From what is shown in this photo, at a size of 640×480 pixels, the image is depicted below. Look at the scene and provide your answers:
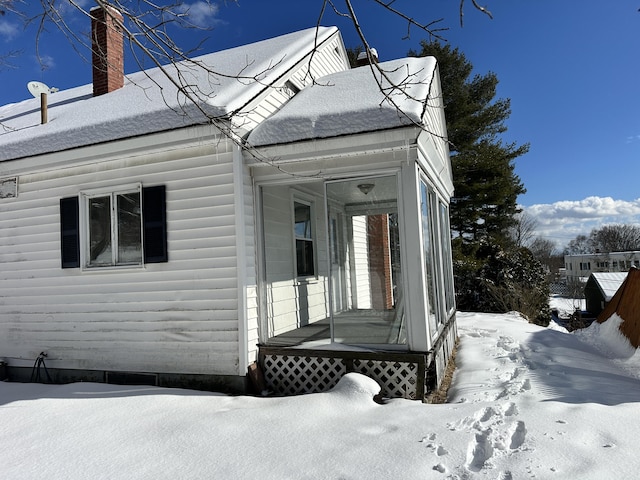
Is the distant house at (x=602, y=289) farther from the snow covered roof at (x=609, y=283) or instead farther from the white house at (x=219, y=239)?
the white house at (x=219, y=239)

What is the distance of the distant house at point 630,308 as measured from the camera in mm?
8047

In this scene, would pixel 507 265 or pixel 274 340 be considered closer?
pixel 274 340

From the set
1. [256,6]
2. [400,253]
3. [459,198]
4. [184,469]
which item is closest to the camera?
[184,469]

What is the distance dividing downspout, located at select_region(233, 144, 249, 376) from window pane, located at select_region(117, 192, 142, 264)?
1519mm

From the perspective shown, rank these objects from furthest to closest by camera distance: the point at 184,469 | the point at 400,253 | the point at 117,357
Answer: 1. the point at 117,357
2. the point at 400,253
3. the point at 184,469

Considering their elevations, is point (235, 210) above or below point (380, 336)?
above

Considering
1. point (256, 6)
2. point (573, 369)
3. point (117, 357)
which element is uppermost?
point (256, 6)

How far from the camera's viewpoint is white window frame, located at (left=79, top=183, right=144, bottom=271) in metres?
5.97

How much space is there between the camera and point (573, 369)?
621 cm

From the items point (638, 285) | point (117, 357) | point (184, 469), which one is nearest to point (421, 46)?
point (638, 285)

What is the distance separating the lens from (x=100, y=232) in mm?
6207

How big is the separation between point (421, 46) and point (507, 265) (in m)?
12.3

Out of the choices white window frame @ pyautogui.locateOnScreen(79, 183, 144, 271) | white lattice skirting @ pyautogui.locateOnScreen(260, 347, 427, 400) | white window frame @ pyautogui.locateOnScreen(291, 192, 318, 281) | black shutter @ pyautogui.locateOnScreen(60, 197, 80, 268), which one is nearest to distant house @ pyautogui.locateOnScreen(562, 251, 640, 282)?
white window frame @ pyautogui.locateOnScreen(291, 192, 318, 281)

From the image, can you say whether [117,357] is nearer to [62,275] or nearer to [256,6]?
[62,275]
